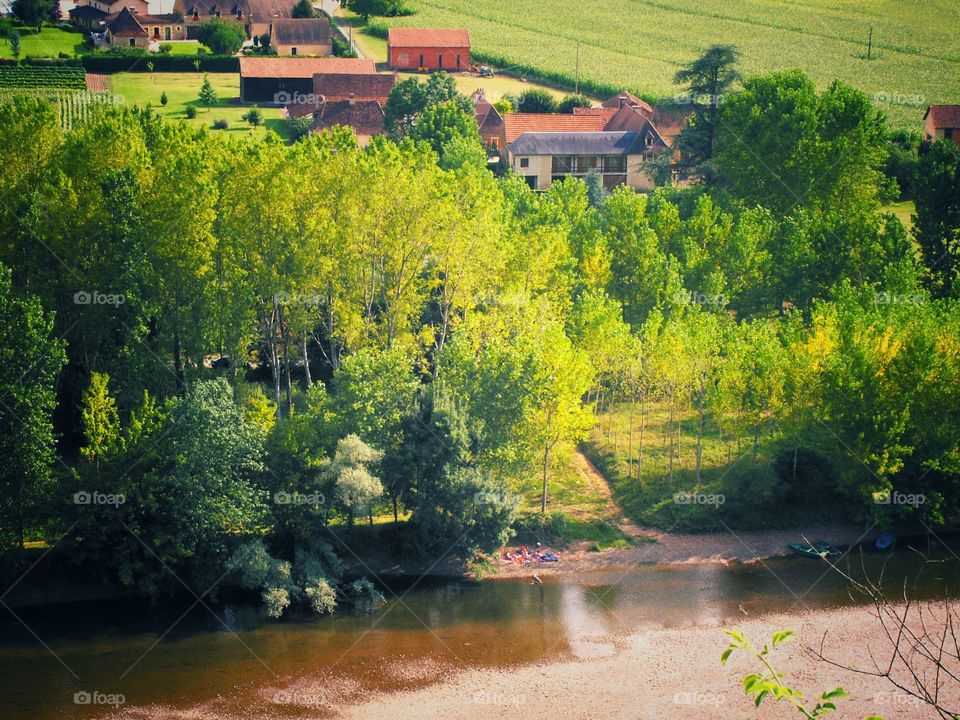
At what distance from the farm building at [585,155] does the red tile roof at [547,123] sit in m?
2.82

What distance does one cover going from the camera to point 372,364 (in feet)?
177

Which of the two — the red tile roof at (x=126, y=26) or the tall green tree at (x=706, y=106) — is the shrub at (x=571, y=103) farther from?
the red tile roof at (x=126, y=26)

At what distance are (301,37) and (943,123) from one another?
69.7 meters

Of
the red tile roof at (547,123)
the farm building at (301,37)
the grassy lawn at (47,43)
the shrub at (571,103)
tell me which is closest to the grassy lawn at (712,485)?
the red tile roof at (547,123)

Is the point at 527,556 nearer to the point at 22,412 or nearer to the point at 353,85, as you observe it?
the point at 22,412

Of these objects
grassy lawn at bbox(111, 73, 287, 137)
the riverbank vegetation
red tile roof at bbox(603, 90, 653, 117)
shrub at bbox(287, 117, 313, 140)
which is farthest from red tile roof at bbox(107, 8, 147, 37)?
the riverbank vegetation

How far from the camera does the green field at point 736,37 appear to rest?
129000 millimetres

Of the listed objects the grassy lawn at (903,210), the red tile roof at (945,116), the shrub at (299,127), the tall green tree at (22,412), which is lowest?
the tall green tree at (22,412)

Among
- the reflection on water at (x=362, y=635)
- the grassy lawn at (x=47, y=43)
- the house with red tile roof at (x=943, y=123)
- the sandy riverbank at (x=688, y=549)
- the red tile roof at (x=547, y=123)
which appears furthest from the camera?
→ the grassy lawn at (x=47, y=43)

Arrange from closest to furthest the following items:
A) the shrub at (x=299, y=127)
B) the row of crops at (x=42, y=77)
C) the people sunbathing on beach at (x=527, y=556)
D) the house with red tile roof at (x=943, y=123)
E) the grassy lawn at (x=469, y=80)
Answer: the people sunbathing on beach at (x=527, y=556) → the shrub at (x=299, y=127) → the house with red tile roof at (x=943, y=123) → the row of crops at (x=42, y=77) → the grassy lawn at (x=469, y=80)

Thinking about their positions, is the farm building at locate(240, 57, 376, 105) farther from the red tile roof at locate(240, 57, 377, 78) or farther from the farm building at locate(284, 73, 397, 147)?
the farm building at locate(284, 73, 397, 147)

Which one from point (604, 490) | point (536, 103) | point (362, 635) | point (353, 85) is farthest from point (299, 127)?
point (362, 635)

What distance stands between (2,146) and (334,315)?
19.2m

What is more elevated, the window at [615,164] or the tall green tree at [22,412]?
the window at [615,164]
